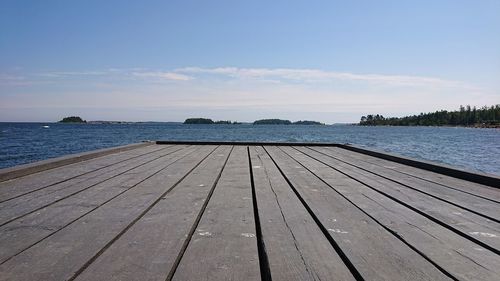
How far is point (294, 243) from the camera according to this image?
174cm

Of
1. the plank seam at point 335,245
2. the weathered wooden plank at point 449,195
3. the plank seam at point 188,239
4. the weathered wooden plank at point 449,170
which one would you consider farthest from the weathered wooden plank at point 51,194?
the weathered wooden plank at point 449,170

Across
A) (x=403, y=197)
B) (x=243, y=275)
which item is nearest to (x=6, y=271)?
(x=243, y=275)

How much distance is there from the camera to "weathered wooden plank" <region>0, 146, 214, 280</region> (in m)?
1.41

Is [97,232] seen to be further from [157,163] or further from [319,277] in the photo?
[157,163]

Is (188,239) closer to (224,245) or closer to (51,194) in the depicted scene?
(224,245)

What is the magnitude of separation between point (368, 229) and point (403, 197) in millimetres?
992

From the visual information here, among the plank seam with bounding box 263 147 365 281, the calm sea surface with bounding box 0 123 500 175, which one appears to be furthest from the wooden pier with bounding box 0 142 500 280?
the calm sea surface with bounding box 0 123 500 175

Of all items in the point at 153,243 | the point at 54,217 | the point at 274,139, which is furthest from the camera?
the point at 274,139

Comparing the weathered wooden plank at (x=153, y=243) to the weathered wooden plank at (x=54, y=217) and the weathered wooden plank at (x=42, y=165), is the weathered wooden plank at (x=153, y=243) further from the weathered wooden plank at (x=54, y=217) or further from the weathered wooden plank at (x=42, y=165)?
the weathered wooden plank at (x=42, y=165)

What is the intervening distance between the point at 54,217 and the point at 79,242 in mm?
550

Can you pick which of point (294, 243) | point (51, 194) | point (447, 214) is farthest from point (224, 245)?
point (51, 194)

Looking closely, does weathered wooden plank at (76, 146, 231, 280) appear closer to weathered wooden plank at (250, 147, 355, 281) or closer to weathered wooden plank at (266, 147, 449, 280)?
weathered wooden plank at (250, 147, 355, 281)

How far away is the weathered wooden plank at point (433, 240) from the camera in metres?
1.47

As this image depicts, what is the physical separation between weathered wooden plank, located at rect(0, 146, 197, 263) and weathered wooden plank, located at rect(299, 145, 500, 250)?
196 centimetres
